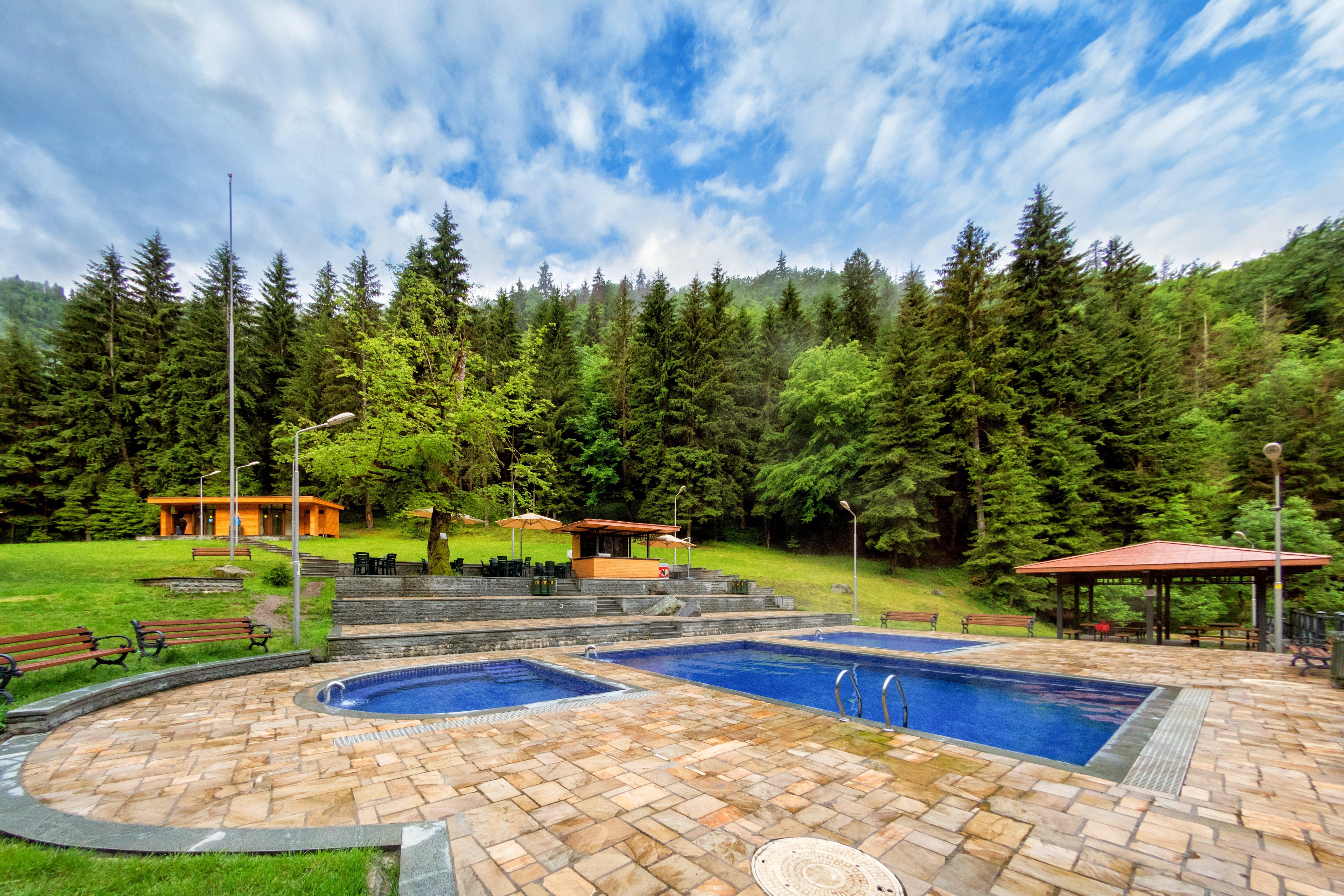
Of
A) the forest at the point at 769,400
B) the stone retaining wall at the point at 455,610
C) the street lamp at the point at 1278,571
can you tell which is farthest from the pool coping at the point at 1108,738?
the forest at the point at 769,400

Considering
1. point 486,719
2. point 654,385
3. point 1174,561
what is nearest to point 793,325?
point 654,385

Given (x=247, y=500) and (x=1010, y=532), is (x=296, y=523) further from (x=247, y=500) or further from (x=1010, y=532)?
(x=1010, y=532)

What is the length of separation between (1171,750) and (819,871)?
4.88 metres

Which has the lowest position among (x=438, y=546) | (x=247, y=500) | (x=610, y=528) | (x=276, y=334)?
(x=438, y=546)

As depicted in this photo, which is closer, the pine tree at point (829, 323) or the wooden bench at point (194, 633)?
the wooden bench at point (194, 633)

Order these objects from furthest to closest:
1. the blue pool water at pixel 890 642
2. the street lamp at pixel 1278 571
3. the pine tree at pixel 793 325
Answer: the pine tree at pixel 793 325 < the blue pool water at pixel 890 642 < the street lamp at pixel 1278 571

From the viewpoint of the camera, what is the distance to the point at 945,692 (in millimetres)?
9258

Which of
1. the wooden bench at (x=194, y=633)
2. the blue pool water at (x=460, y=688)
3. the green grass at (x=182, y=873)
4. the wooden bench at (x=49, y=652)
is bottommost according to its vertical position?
the blue pool water at (x=460, y=688)

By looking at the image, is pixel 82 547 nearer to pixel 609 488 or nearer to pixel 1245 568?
pixel 609 488

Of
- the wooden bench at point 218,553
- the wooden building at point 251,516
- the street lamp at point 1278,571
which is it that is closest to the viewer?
the street lamp at point 1278,571

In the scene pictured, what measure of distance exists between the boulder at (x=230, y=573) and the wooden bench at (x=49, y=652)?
21.9 feet

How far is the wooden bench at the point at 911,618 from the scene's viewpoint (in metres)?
18.2

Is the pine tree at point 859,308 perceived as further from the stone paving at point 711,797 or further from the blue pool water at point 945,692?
the stone paving at point 711,797

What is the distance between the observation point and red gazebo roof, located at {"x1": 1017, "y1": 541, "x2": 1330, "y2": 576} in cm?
1133
